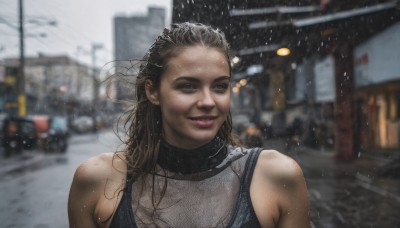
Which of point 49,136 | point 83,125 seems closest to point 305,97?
point 49,136

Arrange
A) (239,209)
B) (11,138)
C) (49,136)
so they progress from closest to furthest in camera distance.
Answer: (239,209)
(11,138)
(49,136)

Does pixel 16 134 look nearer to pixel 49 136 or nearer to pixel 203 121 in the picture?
pixel 49 136

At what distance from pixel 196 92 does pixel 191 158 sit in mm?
286

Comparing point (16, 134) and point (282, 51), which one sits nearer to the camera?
point (282, 51)

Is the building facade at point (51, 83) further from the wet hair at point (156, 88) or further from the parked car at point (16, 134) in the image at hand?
the wet hair at point (156, 88)

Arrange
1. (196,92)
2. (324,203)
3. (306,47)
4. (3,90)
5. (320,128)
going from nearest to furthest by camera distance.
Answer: (196,92) → (324,203) → (306,47) → (320,128) → (3,90)

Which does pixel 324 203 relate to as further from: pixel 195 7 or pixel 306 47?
pixel 195 7

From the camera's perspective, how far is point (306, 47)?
8320 mm

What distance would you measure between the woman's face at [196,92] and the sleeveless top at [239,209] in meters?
0.21

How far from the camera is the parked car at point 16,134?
19.5 metres

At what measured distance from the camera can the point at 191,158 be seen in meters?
1.77

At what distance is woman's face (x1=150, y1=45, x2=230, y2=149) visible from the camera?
167 centimetres

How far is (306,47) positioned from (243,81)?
3.27m

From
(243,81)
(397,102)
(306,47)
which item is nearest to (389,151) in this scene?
(397,102)
